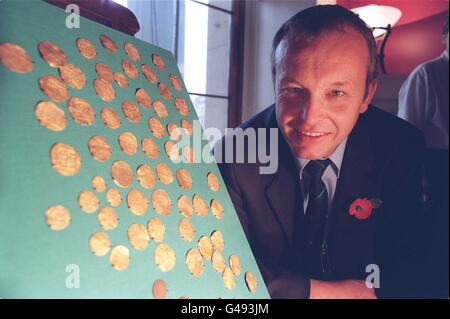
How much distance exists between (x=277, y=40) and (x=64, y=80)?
2.32 ft

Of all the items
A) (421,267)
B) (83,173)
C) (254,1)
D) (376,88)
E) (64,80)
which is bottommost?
(421,267)

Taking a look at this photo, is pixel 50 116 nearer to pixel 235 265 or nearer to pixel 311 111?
pixel 235 265

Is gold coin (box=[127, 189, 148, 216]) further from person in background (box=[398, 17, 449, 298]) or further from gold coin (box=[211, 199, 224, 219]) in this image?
person in background (box=[398, 17, 449, 298])

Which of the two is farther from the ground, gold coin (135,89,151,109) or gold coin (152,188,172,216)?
gold coin (135,89,151,109)

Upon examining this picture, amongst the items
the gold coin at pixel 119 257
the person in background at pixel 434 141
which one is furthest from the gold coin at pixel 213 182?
the person in background at pixel 434 141

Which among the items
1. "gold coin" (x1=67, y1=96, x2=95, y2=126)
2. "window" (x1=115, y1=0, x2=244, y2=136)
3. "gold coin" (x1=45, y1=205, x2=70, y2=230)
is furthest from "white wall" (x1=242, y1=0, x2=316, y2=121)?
"gold coin" (x1=45, y1=205, x2=70, y2=230)

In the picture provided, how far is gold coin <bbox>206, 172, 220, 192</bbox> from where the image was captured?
961 millimetres

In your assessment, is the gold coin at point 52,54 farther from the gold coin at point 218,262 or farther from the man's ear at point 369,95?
the man's ear at point 369,95

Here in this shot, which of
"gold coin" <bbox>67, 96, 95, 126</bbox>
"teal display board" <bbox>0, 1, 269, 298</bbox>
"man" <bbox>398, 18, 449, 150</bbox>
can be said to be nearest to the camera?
"teal display board" <bbox>0, 1, 269, 298</bbox>

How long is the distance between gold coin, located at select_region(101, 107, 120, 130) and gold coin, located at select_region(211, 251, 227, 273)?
34cm

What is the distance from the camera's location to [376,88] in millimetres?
1207

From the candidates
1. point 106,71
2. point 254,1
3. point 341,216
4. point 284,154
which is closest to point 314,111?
point 284,154

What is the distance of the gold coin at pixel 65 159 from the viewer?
62 centimetres

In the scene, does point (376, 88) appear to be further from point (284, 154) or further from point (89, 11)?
point (89, 11)
